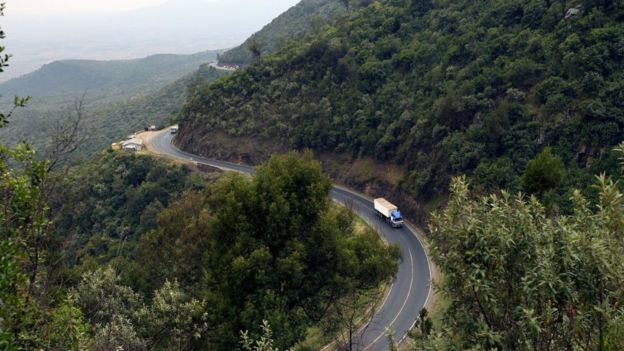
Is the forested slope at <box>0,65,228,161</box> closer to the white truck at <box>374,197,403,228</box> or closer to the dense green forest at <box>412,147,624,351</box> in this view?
the white truck at <box>374,197,403,228</box>

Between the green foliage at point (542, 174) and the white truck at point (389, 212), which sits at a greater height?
the green foliage at point (542, 174)

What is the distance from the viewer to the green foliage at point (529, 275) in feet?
23.6

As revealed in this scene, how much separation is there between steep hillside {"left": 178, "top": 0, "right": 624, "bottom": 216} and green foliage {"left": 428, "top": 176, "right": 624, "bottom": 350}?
20569 millimetres

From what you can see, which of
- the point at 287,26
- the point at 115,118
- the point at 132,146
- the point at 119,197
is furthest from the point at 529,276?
the point at 287,26

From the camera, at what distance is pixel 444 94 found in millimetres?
43062

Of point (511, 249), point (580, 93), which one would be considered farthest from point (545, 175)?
point (511, 249)

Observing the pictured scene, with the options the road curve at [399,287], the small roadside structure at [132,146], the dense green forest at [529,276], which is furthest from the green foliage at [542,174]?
the small roadside structure at [132,146]

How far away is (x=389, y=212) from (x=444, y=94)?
13.7 m

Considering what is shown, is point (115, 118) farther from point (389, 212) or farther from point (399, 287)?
point (399, 287)

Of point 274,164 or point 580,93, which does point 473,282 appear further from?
point 580,93

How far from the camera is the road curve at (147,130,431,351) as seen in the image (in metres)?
25.6

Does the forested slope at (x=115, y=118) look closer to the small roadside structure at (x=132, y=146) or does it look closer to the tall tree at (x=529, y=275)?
the small roadside structure at (x=132, y=146)

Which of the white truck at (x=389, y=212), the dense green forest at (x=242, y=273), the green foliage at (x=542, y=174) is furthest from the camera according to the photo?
the white truck at (x=389, y=212)

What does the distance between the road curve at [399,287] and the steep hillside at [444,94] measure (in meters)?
4.79
